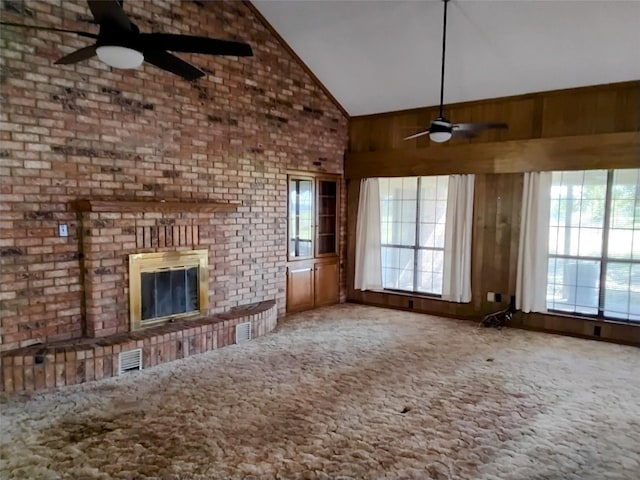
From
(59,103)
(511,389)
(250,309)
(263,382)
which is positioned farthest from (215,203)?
(511,389)

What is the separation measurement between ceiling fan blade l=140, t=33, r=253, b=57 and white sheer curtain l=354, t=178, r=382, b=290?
171 inches

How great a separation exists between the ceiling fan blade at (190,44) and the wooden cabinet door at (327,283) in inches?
172

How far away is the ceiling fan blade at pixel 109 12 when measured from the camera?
2.42 meters

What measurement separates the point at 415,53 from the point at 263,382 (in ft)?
14.4

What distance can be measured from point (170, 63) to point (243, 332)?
318 cm

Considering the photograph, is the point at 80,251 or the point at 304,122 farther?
the point at 304,122

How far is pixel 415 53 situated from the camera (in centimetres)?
576

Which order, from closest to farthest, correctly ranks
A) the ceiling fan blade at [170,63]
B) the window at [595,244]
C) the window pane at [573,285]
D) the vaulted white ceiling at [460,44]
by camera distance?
the ceiling fan blade at [170,63]
the vaulted white ceiling at [460,44]
the window at [595,244]
the window pane at [573,285]

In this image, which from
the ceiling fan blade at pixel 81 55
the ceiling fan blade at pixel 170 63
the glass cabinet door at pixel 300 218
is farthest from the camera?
the glass cabinet door at pixel 300 218

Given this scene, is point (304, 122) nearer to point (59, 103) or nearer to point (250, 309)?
point (250, 309)

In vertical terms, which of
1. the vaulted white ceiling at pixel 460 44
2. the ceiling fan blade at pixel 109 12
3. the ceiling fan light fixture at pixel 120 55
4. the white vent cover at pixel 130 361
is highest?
the vaulted white ceiling at pixel 460 44

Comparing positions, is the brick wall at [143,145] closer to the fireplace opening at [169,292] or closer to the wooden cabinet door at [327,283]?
the fireplace opening at [169,292]

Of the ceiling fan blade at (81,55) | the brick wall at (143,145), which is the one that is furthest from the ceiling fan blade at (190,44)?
the brick wall at (143,145)

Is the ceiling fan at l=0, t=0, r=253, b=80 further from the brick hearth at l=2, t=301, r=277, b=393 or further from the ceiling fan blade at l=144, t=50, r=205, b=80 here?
the brick hearth at l=2, t=301, r=277, b=393
